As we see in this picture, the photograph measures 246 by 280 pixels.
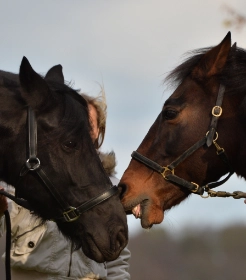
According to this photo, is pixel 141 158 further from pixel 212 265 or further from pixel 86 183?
pixel 212 265

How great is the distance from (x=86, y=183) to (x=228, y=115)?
1402mm

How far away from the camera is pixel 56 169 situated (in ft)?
16.1

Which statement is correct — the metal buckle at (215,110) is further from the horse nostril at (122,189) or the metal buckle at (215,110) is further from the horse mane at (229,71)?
the horse nostril at (122,189)

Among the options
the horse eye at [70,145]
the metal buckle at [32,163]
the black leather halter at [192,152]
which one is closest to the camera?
the metal buckle at [32,163]

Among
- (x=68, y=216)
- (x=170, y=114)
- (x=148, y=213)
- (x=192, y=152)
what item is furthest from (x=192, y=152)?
(x=68, y=216)

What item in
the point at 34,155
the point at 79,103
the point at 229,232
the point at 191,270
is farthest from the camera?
the point at 229,232

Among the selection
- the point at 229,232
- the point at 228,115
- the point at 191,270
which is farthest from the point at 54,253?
the point at 229,232

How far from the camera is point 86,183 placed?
16.3 feet

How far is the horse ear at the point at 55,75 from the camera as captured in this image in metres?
5.46

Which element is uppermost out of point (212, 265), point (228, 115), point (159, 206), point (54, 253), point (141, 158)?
point (228, 115)

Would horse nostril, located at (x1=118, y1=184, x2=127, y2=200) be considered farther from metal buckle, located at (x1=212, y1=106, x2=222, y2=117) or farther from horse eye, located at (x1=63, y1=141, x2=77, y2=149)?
metal buckle, located at (x1=212, y1=106, x2=222, y2=117)

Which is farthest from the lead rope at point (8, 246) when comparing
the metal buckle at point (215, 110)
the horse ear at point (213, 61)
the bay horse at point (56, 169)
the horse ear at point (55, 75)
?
the horse ear at point (213, 61)

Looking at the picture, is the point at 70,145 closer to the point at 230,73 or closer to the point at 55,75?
the point at 55,75

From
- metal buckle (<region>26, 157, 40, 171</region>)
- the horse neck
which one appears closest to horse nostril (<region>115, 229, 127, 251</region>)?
metal buckle (<region>26, 157, 40, 171</region>)
